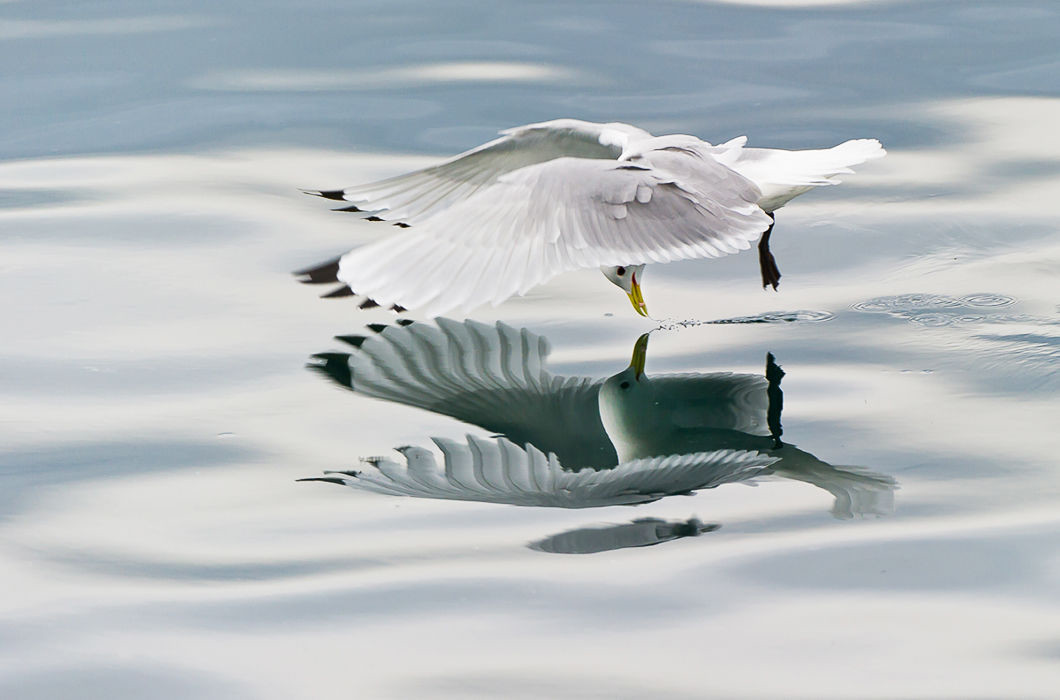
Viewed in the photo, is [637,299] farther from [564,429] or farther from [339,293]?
[339,293]

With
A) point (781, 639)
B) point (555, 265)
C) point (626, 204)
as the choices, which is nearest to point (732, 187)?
point (626, 204)

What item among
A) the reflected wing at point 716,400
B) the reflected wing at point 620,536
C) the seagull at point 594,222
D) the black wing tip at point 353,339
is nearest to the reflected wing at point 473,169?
the seagull at point 594,222

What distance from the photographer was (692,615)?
2.61 m

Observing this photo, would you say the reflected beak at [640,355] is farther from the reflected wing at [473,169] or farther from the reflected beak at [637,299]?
the reflected wing at [473,169]

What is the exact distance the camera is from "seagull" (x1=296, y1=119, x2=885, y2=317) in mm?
3609

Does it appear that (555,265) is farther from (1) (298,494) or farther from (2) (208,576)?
(2) (208,576)

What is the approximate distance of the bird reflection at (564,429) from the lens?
3.11 m

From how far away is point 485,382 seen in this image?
372cm

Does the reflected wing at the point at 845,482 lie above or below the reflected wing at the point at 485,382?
below

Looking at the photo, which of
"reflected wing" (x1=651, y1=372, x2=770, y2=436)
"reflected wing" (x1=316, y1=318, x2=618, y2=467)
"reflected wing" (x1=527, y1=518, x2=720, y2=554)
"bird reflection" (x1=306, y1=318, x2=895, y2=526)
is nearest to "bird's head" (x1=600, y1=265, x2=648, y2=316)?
"bird reflection" (x1=306, y1=318, x2=895, y2=526)

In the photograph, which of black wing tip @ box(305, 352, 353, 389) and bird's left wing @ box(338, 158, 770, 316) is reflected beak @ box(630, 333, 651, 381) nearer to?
bird's left wing @ box(338, 158, 770, 316)

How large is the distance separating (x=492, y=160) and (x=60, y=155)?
7.07 ft

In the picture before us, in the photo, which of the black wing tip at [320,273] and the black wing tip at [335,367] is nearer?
the black wing tip at [335,367]

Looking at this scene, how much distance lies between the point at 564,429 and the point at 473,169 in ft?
4.85
